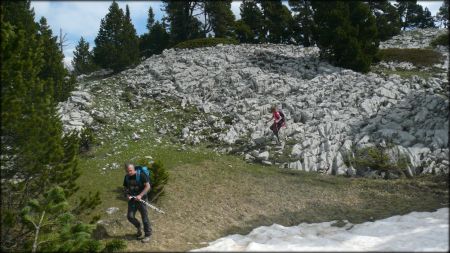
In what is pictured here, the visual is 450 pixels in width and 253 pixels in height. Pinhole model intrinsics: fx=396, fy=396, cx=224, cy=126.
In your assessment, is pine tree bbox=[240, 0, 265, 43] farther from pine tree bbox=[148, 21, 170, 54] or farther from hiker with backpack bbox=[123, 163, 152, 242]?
hiker with backpack bbox=[123, 163, 152, 242]

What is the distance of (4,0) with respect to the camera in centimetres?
1585

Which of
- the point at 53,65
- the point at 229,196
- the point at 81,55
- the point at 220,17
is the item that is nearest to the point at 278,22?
the point at 220,17

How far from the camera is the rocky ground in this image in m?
19.7

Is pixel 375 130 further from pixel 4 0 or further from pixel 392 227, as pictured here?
pixel 4 0

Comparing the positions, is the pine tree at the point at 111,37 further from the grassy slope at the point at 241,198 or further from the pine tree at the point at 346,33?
the grassy slope at the point at 241,198

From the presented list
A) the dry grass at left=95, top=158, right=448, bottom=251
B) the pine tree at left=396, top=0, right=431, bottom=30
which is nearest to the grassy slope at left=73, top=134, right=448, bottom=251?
the dry grass at left=95, top=158, right=448, bottom=251

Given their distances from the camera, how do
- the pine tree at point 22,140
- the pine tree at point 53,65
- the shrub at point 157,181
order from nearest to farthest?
1. the pine tree at point 22,140
2. the shrub at point 157,181
3. the pine tree at point 53,65

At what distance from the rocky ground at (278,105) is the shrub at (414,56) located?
0.90m

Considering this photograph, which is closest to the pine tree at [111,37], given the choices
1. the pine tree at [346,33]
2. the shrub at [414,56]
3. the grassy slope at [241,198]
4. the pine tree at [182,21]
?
the pine tree at [182,21]

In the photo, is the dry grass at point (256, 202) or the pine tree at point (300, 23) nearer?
the dry grass at point (256, 202)

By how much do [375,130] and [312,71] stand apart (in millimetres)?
10491

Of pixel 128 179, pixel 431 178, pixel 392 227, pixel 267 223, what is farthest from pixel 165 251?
pixel 431 178

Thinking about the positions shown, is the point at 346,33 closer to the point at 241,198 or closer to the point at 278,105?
the point at 278,105

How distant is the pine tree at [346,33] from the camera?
1156 inches
